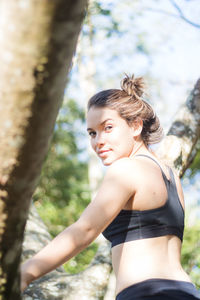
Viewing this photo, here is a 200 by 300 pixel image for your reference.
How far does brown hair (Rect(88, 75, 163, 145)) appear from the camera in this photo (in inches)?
92.9

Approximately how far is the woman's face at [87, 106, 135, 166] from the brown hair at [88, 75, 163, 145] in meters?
0.04

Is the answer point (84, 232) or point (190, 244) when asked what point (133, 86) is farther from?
point (190, 244)

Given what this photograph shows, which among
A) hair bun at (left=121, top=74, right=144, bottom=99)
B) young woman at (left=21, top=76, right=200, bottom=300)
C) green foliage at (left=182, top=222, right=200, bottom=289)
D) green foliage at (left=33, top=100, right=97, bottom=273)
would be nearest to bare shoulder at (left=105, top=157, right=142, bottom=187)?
young woman at (left=21, top=76, right=200, bottom=300)

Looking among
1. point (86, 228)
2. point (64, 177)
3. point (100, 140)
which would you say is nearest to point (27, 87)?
point (86, 228)

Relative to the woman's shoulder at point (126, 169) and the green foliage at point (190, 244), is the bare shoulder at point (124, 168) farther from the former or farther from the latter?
the green foliage at point (190, 244)

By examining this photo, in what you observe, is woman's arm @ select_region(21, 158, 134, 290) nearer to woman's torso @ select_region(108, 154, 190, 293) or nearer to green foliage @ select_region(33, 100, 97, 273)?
woman's torso @ select_region(108, 154, 190, 293)

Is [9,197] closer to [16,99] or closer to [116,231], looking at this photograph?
[16,99]

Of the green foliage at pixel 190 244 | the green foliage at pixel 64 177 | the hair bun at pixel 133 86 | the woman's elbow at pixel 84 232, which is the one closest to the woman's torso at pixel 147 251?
the woman's elbow at pixel 84 232

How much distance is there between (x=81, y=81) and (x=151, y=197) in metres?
10.4

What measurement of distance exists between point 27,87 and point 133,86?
62.4 inches

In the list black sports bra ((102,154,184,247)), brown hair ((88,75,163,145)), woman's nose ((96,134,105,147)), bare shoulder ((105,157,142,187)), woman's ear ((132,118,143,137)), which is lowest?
black sports bra ((102,154,184,247))

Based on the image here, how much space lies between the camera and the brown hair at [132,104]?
2.36 metres

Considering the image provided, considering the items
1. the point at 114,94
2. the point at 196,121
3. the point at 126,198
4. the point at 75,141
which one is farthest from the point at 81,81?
the point at 126,198

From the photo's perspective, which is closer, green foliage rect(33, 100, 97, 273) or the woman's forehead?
the woman's forehead
